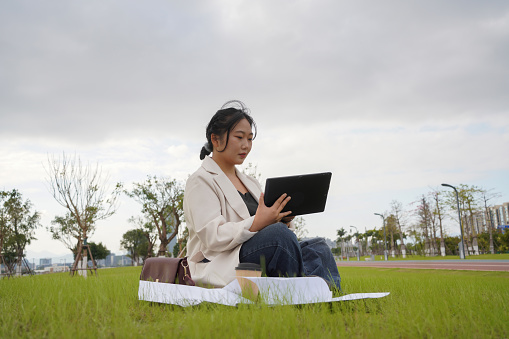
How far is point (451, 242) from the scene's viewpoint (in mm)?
45969

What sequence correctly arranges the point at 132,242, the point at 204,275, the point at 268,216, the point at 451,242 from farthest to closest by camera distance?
1. the point at 132,242
2. the point at 451,242
3. the point at 204,275
4. the point at 268,216

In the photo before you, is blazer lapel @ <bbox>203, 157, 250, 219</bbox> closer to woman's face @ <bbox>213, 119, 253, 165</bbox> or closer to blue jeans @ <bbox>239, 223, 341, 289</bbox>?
woman's face @ <bbox>213, 119, 253, 165</bbox>

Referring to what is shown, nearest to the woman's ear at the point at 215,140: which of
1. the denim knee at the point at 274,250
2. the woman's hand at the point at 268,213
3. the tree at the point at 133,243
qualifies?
the woman's hand at the point at 268,213

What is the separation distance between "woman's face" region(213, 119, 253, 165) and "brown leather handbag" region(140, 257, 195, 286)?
39.0 inches

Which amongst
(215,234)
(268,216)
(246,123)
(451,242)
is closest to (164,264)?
(215,234)

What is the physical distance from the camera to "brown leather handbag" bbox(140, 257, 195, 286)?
3102 mm

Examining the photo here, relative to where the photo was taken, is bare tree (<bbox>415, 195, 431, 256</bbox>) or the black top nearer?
the black top

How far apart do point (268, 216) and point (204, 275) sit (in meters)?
0.74

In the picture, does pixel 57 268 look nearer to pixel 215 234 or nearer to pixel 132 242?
pixel 132 242


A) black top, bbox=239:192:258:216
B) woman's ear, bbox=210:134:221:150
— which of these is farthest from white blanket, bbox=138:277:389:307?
woman's ear, bbox=210:134:221:150

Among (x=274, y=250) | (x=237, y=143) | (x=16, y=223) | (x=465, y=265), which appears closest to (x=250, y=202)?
(x=237, y=143)

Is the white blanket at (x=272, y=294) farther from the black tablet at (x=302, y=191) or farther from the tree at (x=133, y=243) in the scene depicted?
the tree at (x=133, y=243)

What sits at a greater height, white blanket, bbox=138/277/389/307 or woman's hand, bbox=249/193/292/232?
woman's hand, bbox=249/193/292/232

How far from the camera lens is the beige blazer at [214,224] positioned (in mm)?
2760
